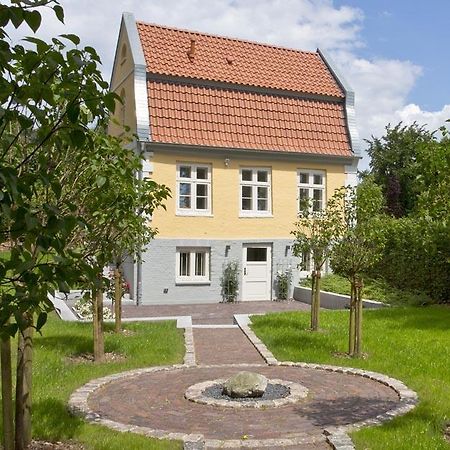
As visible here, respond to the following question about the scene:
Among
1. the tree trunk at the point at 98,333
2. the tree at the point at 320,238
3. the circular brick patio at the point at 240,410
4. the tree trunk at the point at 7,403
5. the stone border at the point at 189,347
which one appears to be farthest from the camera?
the tree at the point at 320,238

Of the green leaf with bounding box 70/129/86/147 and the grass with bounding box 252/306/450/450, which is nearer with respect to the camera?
the green leaf with bounding box 70/129/86/147

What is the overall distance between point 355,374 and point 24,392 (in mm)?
6295

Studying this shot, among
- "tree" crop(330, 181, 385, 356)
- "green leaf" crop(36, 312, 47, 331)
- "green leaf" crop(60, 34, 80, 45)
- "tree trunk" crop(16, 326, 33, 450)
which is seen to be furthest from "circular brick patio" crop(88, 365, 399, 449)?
"green leaf" crop(60, 34, 80, 45)

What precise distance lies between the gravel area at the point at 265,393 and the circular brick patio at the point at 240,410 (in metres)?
0.40

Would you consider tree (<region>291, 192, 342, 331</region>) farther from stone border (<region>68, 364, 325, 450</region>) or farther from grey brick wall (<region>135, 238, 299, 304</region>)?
grey brick wall (<region>135, 238, 299, 304</region>)

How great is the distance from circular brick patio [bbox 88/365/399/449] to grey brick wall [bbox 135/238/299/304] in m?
11.5

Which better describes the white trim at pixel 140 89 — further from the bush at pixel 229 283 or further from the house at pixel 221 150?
the bush at pixel 229 283

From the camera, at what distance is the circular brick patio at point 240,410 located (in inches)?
307

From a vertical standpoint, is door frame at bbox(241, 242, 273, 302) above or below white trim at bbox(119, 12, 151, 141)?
below

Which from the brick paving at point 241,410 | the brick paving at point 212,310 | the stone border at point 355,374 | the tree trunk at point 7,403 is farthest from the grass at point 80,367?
the brick paving at point 212,310

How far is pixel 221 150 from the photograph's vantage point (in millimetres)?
23344

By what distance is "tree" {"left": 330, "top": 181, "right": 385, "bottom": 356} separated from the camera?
41.4 feet

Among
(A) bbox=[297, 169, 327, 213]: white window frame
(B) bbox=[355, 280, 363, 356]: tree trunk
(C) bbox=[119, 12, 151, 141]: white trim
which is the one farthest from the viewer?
(A) bbox=[297, 169, 327, 213]: white window frame

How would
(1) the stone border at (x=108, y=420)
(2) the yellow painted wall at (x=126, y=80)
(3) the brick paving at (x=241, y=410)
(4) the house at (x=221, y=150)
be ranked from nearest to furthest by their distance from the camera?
(1) the stone border at (x=108, y=420), (3) the brick paving at (x=241, y=410), (4) the house at (x=221, y=150), (2) the yellow painted wall at (x=126, y=80)
